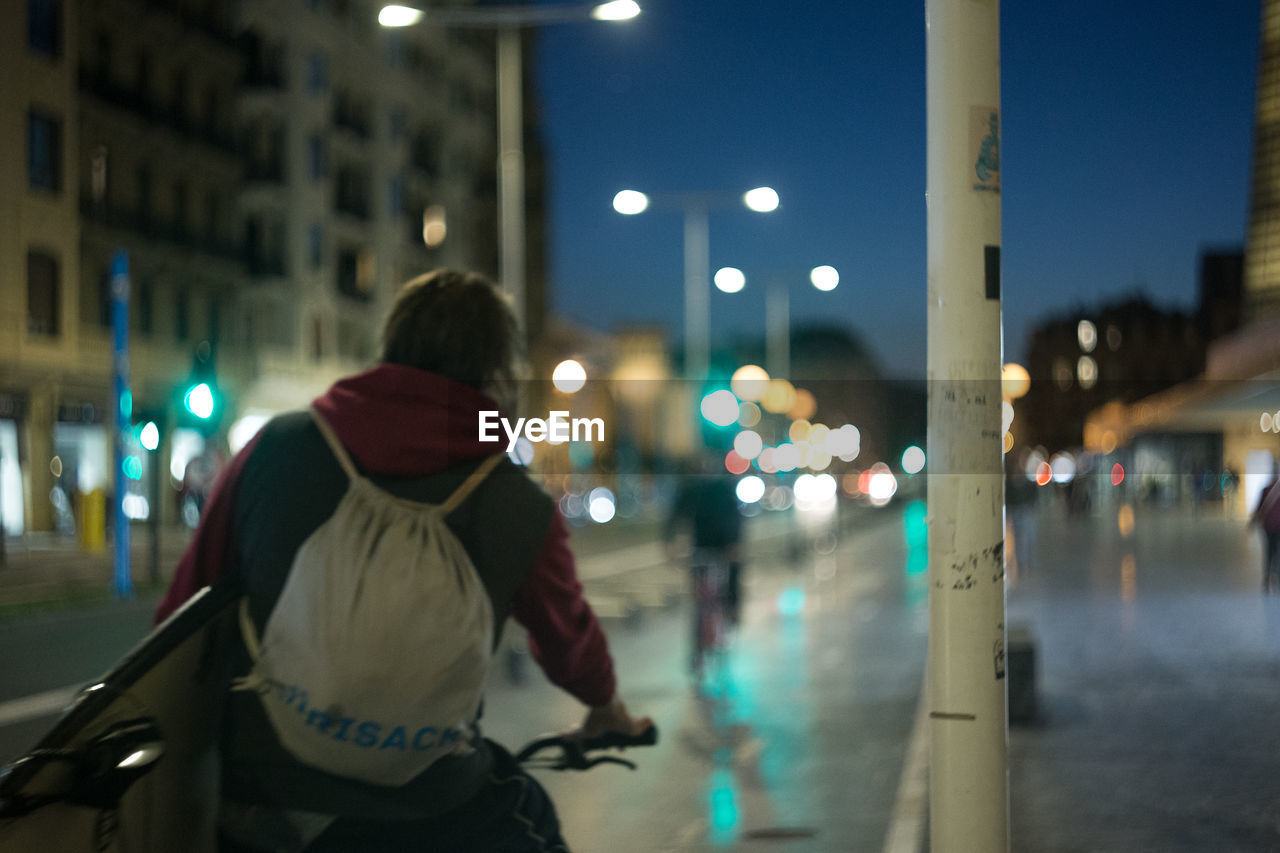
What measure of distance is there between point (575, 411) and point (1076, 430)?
5698 inches

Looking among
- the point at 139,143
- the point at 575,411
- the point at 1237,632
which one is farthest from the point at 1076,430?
the point at 575,411

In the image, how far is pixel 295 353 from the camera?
48719mm

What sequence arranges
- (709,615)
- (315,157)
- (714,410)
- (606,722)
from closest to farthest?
1. (606,722)
2. (714,410)
3. (709,615)
4. (315,157)

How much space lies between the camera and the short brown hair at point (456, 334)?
2.48 meters

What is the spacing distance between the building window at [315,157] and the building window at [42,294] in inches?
618

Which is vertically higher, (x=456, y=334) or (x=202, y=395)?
(x=202, y=395)

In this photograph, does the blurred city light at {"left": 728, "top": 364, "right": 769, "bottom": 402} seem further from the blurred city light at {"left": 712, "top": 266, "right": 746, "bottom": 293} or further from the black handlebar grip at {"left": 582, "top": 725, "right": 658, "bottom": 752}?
the black handlebar grip at {"left": 582, "top": 725, "right": 658, "bottom": 752}

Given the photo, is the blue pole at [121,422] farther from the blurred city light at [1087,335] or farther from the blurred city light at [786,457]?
the blurred city light at [1087,335]

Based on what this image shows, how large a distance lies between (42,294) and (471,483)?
1387 inches

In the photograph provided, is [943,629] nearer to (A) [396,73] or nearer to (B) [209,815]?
(B) [209,815]

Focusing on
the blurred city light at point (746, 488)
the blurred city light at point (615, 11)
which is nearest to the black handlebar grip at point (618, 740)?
the blurred city light at point (746, 488)

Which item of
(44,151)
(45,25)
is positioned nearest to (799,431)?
(44,151)

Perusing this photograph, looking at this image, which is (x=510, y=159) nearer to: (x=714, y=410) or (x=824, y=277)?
(x=714, y=410)

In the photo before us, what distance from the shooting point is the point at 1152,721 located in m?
8.88
